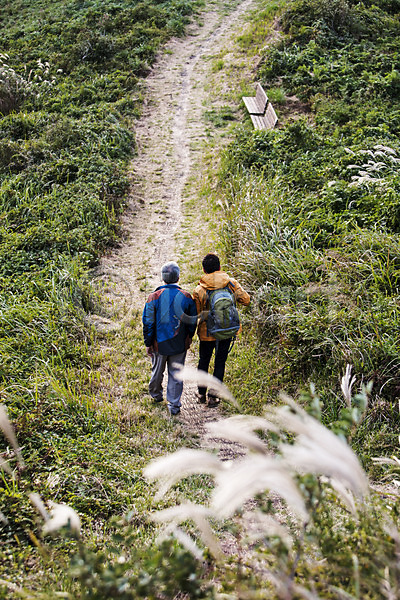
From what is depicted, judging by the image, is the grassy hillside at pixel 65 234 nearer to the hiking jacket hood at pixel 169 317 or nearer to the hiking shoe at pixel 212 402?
the hiking shoe at pixel 212 402

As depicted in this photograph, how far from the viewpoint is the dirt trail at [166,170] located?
26.0ft

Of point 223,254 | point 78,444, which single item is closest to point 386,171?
point 223,254

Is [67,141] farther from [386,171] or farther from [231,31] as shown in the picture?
[231,31]

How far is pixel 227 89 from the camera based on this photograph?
1455cm

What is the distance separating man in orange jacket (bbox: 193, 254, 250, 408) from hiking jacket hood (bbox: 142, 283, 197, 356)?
117 mm

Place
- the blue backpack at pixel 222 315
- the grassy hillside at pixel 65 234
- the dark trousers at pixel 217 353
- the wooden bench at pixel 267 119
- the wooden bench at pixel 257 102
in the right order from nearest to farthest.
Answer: the grassy hillside at pixel 65 234 < the blue backpack at pixel 222 315 < the dark trousers at pixel 217 353 < the wooden bench at pixel 267 119 < the wooden bench at pixel 257 102

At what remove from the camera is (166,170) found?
1149 cm

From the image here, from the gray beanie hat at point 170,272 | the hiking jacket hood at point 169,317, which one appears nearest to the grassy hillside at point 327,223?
the hiking jacket hood at point 169,317

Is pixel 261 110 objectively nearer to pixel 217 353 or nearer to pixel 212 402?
pixel 217 353

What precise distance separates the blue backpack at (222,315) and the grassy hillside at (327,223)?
38.3 inches

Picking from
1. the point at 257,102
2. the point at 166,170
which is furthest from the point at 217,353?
the point at 257,102

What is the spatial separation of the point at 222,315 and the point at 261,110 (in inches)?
357

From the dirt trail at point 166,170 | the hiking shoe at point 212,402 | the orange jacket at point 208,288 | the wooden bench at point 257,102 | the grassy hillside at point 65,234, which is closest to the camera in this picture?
the grassy hillside at point 65,234

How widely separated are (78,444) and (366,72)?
11.9 metres
